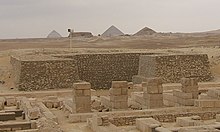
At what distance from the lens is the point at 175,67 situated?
90.0ft

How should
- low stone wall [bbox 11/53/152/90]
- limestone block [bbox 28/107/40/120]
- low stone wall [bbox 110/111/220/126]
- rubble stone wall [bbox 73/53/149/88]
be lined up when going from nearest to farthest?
limestone block [bbox 28/107/40/120], low stone wall [bbox 110/111/220/126], low stone wall [bbox 11/53/152/90], rubble stone wall [bbox 73/53/149/88]

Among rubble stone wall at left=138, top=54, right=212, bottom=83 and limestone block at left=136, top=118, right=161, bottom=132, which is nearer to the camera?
limestone block at left=136, top=118, right=161, bottom=132

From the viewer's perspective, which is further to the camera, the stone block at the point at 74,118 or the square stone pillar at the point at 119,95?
the square stone pillar at the point at 119,95

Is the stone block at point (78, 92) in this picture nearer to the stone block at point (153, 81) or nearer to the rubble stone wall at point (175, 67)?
the stone block at point (153, 81)

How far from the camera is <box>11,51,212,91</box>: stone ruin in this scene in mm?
25578

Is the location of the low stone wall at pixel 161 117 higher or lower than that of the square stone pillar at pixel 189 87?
lower

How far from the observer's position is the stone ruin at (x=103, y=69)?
83.9 ft

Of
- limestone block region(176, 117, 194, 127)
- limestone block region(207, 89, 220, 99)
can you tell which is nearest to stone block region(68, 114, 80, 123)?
limestone block region(176, 117, 194, 127)

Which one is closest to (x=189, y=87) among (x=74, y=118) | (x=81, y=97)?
(x=81, y=97)

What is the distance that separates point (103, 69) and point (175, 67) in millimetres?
6384

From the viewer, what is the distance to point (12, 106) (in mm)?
18281

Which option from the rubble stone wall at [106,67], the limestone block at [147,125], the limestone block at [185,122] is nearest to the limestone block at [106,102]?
the limestone block at [147,125]

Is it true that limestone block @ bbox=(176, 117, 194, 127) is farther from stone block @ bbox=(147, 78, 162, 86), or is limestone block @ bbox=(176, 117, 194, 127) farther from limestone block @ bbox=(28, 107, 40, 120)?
limestone block @ bbox=(28, 107, 40, 120)

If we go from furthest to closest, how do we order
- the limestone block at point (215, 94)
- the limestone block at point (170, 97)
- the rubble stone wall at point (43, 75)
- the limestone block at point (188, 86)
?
the rubble stone wall at point (43, 75)
the limestone block at point (170, 97)
the limestone block at point (188, 86)
the limestone block at point (215, 94)
